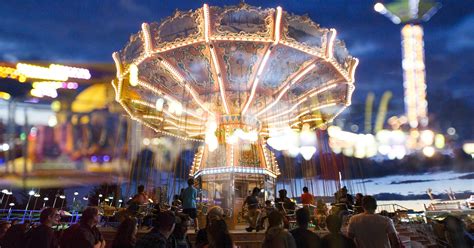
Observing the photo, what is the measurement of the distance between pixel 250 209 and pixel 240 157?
789 centimetres

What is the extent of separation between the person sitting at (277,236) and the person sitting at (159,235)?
109 cm

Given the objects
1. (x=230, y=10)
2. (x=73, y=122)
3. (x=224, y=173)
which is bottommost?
(x=224, y=173)

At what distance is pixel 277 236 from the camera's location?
374 cm

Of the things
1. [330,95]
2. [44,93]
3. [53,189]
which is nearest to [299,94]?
[330,95]

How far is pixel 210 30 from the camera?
13.9 meters

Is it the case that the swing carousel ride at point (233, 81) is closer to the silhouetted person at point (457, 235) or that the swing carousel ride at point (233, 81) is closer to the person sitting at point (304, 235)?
the silhouetted person at point (457, 235)

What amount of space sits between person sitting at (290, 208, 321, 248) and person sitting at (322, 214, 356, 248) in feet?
0.34

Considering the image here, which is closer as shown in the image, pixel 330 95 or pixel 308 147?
pixel 330 95

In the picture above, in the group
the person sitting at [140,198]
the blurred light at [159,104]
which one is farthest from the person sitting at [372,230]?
the blurred light at [159,104]

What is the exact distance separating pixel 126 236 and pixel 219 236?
108cm

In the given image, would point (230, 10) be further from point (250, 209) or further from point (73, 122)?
point (73, 122)

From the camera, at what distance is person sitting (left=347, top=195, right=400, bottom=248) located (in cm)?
410

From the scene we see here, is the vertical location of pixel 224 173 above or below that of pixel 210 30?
below

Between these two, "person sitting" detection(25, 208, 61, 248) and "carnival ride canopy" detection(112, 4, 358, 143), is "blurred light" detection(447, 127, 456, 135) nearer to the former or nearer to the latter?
"carnival ride canopy" detection(112, 4, 358, 143)
